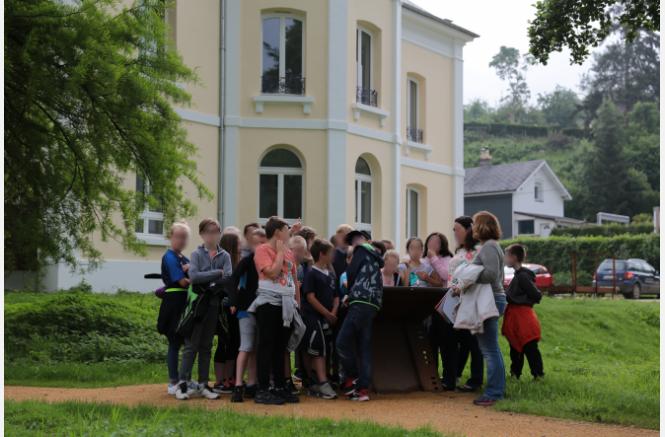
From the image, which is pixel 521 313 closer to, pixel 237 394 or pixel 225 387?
pixel 225 387

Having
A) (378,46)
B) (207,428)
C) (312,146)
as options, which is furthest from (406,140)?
(207,428)

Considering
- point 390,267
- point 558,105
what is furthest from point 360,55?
point 558,105

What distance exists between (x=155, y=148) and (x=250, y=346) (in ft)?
15.5

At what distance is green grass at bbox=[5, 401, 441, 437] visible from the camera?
730 centimetres

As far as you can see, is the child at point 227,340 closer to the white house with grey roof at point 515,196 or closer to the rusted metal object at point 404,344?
the rusted metal object at point 404,344

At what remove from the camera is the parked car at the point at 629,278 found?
3709 centimetres

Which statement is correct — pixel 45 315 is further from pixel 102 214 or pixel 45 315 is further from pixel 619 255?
pixel 619 255

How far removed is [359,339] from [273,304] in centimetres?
111

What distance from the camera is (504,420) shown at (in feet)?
28.7

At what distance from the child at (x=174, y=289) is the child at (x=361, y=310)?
5.48 feet

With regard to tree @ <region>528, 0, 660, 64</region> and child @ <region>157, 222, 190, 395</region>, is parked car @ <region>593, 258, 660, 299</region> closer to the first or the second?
tree @ <region>528, 0, 660, 64</region>

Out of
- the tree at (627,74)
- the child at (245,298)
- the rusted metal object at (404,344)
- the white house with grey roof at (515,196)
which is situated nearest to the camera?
the child at (245,298)

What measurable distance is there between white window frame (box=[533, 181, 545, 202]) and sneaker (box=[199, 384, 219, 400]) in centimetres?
6504

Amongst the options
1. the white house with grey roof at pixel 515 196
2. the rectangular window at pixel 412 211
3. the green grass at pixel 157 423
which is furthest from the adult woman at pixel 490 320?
the white house with grey roof at pixel 515 196
